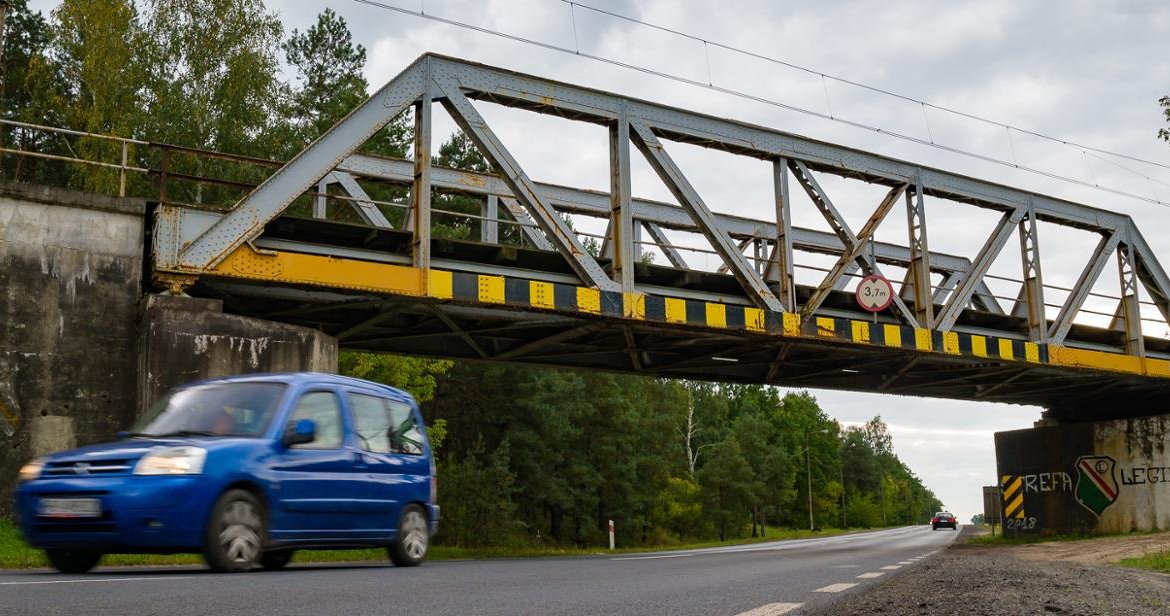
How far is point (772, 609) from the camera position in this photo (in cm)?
581

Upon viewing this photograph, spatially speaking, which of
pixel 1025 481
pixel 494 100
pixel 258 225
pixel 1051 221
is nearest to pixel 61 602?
pixel 258 225

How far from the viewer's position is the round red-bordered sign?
750 inches

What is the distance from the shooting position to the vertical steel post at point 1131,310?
24013 millimetres

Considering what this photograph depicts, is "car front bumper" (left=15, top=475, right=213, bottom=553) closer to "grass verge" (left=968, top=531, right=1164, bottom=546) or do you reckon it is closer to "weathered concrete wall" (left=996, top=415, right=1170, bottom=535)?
"grass verge" (left=968, top=531, right=1164, bottom=546)

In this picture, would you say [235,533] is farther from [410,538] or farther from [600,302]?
[600,302]

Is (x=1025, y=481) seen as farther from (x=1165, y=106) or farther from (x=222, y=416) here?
(x=222, y=416)

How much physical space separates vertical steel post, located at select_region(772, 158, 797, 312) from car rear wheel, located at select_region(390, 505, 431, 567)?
9.86 m

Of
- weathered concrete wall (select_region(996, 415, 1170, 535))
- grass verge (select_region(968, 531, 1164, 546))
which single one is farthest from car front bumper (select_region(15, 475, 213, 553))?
weathered concrete wall (select_region(996, 415, 1170, 535))

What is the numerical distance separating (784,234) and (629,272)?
12.0 ft

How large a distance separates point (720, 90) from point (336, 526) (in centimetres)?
1235

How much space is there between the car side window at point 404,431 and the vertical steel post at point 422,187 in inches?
181

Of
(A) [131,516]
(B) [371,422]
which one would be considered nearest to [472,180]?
(B) [371,422]

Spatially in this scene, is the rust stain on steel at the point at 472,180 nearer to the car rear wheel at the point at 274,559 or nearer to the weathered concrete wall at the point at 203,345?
the weathered concrete wall at the point at 203,345

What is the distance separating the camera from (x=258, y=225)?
13570mm
